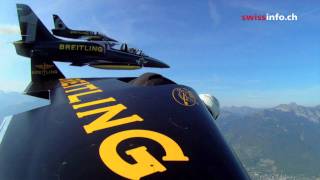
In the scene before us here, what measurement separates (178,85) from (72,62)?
134ft

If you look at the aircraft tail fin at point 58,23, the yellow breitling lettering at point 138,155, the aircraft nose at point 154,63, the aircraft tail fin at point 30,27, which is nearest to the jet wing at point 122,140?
the yellow breitling lettering at point 138,155

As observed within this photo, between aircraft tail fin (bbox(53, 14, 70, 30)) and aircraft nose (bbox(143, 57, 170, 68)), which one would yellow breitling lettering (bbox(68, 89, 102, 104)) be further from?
aircraft tail fin (bbox(53, 14, 70, 30))

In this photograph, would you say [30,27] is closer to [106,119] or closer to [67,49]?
[67,49]

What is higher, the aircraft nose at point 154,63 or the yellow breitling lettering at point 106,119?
the yellow breitling lettering at point 106,119

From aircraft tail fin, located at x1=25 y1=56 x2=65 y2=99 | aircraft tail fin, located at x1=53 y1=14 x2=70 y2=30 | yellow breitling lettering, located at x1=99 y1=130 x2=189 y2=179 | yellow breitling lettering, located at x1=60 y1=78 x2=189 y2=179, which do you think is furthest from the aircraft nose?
yellow breitling lettering, located at x1=99 y1=130 x2=189 y2=179

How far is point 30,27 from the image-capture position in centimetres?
4106

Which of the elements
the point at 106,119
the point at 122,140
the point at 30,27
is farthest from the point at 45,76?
the point at 30,27

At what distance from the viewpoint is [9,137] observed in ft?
13.4

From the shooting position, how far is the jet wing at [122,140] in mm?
2742

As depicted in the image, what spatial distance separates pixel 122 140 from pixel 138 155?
376 mm

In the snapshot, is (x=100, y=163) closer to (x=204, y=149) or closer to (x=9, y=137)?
(x=204, y=149)

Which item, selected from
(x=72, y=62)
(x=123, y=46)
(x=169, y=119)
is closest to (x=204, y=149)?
(x=169, y=119)

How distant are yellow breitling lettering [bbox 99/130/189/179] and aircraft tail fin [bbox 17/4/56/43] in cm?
4047

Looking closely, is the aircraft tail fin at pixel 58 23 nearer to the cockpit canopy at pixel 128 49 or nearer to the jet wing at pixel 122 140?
the cockpit canopy at pixel 128 49
